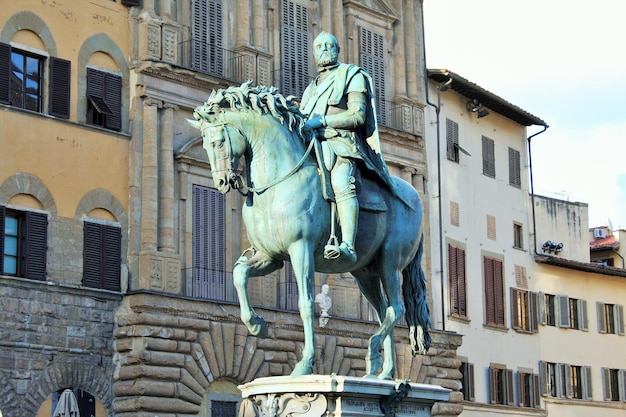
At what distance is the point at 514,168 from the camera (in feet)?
125

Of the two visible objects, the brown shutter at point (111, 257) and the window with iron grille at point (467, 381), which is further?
the window with iron grille at point (467, 381)

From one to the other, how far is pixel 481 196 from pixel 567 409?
6959 millimetres

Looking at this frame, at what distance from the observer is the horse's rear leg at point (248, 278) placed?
10.5 meters

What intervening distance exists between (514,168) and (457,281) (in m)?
5.56

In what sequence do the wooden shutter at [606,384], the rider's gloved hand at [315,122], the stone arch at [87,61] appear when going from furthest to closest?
the wooden shutter at [606,384]
the stone arch at [87,61]
the rider's gloved hand at [315,122]

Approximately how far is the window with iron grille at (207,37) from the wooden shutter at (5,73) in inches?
175

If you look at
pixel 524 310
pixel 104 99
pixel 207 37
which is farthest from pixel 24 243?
pixel 524 310

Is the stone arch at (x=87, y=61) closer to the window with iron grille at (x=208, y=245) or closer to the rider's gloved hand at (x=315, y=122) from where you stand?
the window with iron grille at (x=208, y=245)

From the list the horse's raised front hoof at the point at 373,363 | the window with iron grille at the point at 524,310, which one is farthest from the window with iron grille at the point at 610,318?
the horse's raised front hoof at the point at 373,363

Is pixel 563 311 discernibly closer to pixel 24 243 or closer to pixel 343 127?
pixel 24 243

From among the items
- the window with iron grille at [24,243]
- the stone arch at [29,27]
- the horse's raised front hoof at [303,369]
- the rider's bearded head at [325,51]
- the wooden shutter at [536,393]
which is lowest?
the horse's raised front hoof at [303,369]

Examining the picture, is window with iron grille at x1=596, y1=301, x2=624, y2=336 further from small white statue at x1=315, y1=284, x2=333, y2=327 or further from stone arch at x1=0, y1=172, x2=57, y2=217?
stone arch at x1=0, y1=172, x2=57, y2=217

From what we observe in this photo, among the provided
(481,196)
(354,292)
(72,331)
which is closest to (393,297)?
(72,331)

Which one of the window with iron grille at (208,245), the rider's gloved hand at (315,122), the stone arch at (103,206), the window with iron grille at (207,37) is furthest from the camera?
the window with iron grille at (207,37)
